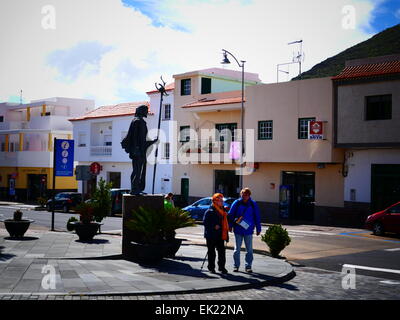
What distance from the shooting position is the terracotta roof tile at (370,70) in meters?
28.0

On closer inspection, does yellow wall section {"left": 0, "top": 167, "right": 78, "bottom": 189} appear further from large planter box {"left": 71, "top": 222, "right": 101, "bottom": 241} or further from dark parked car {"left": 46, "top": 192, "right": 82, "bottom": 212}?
large planter box {"left": 71, "top": 222, "right": 101, "bottom": 241}

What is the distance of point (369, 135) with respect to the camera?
28.5 meters

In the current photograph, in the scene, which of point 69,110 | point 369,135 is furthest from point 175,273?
point 69,110

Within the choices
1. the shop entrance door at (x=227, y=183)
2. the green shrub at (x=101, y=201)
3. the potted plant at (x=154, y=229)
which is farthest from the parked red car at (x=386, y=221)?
the shop entrance door at (x=227, y=183)

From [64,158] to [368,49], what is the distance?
50952mm

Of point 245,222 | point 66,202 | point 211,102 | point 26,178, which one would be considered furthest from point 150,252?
point 26,178

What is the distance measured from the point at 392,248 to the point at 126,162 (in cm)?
3159

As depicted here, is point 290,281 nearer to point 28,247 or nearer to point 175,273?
point 175,273

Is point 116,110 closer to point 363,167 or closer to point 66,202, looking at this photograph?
point 66,202

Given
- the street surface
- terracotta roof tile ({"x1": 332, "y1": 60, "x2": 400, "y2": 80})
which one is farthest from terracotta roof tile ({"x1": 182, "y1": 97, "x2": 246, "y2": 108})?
the street surface

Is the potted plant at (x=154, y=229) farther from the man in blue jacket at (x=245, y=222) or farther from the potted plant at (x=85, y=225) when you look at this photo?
the potted plant at (x=85, y=225)

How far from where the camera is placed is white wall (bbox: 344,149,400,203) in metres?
28.7

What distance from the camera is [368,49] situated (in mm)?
65250

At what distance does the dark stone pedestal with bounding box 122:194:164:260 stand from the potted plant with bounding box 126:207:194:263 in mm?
197
